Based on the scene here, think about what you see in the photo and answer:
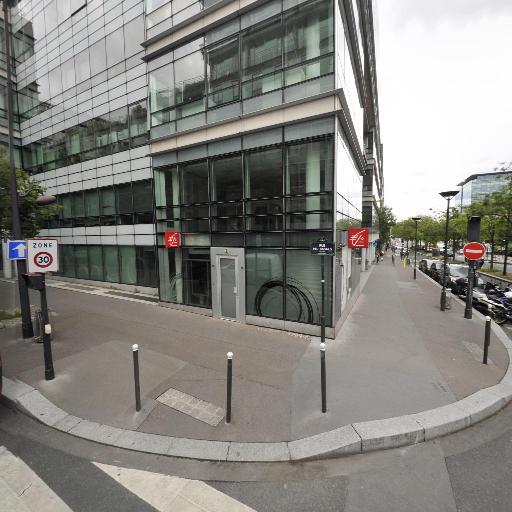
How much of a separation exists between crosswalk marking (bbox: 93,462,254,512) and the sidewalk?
1.98 feet

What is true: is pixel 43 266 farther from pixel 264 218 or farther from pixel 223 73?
pixel 223 73

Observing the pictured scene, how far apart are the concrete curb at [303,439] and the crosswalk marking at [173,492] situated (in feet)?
1.24

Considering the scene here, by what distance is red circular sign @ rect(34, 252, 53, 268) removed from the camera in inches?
237

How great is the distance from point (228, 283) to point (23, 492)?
7.35 m

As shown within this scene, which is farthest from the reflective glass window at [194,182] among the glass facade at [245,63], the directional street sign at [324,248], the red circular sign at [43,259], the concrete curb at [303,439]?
the concrete curb at [303,439]

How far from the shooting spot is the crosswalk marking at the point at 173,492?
3191 mm

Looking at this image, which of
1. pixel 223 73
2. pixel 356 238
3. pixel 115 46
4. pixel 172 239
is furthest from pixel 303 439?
pixel 115 46

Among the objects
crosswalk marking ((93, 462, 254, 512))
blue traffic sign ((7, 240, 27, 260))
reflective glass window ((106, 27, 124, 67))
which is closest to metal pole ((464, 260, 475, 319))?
crosswalk marking ((93, 462, 254, 512))

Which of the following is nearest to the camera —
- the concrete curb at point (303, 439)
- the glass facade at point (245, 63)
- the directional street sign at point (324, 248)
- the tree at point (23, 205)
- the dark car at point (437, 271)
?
the concrete curb at point (303, 439)

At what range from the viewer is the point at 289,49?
8.58 meters

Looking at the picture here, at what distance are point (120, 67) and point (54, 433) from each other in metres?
17.8

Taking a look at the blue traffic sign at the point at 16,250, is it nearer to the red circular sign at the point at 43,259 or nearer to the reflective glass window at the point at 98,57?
the red circular sign at the point at 43,259

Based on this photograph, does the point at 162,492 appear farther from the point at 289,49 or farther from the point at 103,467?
the point at 289,49

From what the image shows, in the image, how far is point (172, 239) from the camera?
11539 mm
